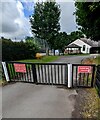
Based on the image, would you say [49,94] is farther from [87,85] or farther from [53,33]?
[53,33]

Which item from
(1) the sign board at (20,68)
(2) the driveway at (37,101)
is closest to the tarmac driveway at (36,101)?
(2) the driveway at (37,101)

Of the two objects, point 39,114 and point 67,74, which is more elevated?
point 67,74

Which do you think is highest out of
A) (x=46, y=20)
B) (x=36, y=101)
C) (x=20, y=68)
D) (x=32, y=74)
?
(x=46, y=20)

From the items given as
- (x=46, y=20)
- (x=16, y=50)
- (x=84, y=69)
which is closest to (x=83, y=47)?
(x=46, y=20)

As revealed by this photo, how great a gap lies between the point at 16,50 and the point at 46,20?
16.4 m

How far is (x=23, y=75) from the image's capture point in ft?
30.5

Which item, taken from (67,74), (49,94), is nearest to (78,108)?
(49,94)

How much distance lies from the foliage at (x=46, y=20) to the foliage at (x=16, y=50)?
31.7 ft

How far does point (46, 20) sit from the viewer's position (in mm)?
37219

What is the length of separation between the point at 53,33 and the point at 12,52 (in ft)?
61.3

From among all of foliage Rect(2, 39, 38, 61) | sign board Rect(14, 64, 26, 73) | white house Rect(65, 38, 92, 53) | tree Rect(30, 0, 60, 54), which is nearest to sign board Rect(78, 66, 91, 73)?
sign board Rect(14, 64, 26, 73)

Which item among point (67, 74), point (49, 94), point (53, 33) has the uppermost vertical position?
point (53, 33)

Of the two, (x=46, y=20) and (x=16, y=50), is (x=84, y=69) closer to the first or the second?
(x=16, y=50)

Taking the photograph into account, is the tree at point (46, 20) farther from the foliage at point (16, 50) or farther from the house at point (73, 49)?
the house at point (73, 49)
